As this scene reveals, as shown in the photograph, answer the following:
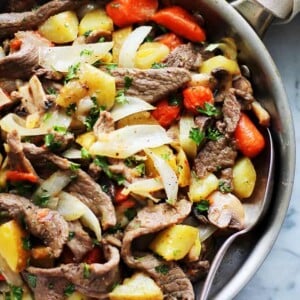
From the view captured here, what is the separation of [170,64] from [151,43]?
10cm

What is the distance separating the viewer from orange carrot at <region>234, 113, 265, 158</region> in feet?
8.82

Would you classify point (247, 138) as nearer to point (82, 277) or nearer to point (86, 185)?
point (86, 185)

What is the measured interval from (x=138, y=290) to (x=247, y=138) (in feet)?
2.05

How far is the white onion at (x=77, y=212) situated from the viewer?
2545 mm

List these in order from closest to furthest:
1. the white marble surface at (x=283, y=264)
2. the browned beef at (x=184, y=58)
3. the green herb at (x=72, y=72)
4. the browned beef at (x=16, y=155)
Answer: the browned beef at (x=16, y=155)
the green herb at (x=72, y=72)
the browned beef at (x=184, y=58)
the white marble surface at (x=283, y=264)

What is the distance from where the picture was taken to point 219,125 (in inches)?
106

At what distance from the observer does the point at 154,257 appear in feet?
8.49

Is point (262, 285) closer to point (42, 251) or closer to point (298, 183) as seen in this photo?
point (298, 183)

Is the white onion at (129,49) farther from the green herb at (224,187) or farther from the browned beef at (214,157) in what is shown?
the green herb at (224,187)

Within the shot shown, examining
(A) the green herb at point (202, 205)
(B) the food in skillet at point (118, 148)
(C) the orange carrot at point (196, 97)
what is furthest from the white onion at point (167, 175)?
(C) the orange carrot at point (196, 97)

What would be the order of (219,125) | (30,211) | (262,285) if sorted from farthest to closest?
(262,285) < (219,125) < (30,211)

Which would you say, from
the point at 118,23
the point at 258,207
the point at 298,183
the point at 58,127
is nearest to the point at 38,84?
the point at 58,127

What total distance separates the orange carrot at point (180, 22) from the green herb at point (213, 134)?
1.05ft

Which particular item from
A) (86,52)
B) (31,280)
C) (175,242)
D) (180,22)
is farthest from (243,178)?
(31,280)
